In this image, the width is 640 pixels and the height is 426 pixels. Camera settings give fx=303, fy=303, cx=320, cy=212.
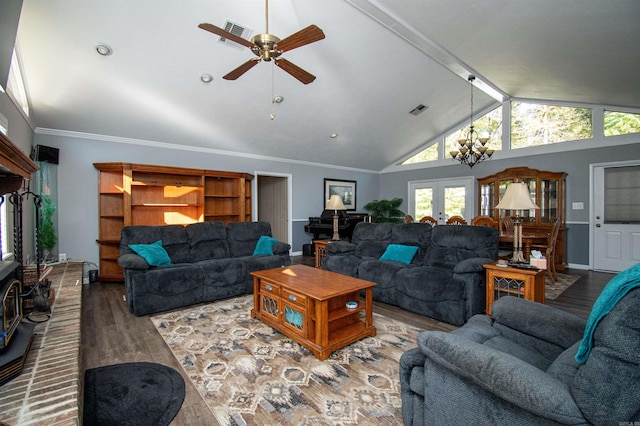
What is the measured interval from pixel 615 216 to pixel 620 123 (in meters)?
1.62

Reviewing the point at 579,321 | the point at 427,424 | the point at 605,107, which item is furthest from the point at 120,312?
the point at 605,107

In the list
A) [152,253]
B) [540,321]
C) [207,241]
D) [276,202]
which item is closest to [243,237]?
[207,241]

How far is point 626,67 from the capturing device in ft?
11.6

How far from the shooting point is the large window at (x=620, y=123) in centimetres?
512

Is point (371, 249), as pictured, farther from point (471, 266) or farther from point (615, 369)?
point (615, 369)

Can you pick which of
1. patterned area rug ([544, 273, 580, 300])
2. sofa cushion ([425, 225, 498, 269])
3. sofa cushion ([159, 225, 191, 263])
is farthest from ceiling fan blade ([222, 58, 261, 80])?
patterned area rug ([544, 273, 580, 300])

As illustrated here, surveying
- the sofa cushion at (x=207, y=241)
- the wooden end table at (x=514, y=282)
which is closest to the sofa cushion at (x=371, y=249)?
the wooden end table at (x=514, y=282)

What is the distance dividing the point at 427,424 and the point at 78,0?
4118 mm

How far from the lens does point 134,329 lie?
9.57 feet

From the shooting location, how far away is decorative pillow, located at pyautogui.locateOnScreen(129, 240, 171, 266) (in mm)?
3595

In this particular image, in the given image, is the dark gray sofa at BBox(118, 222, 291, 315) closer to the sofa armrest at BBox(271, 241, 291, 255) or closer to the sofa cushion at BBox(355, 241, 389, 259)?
the sofa armrest at BBox(271, 241, 291, 255)

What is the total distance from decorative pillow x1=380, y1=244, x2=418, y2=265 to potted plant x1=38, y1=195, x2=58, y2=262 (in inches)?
182

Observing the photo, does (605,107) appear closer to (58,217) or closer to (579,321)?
(579,321)

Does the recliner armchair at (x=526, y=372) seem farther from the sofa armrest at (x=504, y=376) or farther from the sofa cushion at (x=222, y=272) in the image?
the sofa cushion at (x=222, y=272)
